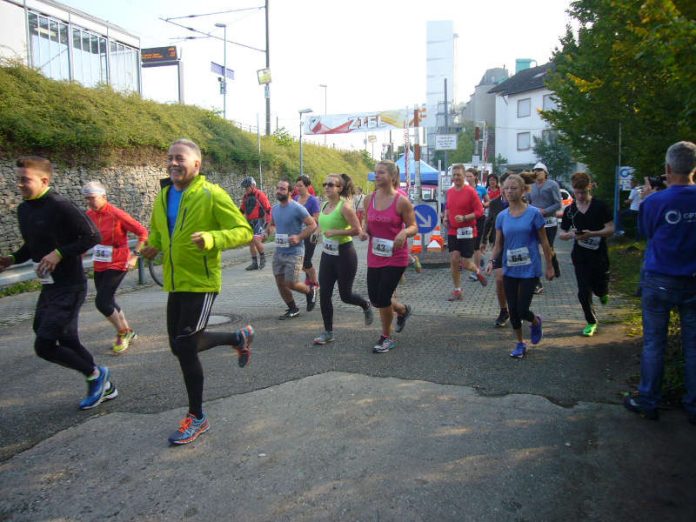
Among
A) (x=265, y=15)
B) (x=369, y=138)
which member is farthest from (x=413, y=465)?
(x=369, y=138)

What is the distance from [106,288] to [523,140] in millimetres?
56280

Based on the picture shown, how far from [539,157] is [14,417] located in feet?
168

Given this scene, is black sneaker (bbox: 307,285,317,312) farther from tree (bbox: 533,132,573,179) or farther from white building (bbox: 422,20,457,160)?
white building (bbox: 422,20,457,160)

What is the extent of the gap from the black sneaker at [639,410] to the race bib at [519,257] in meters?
1.66

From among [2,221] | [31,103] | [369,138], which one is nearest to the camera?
[2,221]

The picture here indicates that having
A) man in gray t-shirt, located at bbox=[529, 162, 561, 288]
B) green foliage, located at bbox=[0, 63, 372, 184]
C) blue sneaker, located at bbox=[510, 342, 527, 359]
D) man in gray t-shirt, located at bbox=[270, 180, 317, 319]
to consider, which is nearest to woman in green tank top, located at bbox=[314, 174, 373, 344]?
man in gray t-shirt, located at bbox=[270, 180, 317, 319]

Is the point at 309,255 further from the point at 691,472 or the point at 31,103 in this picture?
the point at 31,103

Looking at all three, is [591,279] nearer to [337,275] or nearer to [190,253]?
[337,275]

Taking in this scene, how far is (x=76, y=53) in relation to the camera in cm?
2377

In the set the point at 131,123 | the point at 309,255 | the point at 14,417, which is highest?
the point at 131,123

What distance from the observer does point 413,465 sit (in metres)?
3.42

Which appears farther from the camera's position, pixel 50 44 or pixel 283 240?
pixel 50 44

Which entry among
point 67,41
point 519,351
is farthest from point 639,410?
point 67,41

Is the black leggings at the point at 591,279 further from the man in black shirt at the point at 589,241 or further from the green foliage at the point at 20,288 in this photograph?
the green foliage at the point at 20,288
